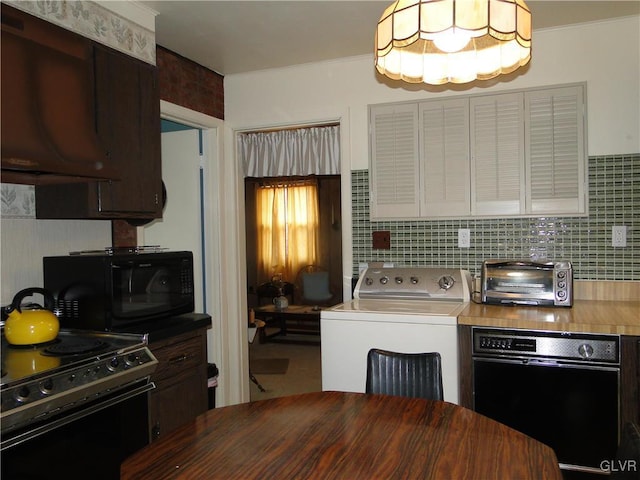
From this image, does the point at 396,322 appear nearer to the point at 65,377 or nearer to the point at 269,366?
the point at 65,377

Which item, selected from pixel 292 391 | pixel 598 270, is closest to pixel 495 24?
pixel 598 270

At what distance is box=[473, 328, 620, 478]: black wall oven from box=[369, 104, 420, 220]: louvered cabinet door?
1075 mm

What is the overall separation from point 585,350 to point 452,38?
5.15 ft

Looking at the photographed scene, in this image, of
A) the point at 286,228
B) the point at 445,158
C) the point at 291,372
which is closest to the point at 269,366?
the point at 291,372

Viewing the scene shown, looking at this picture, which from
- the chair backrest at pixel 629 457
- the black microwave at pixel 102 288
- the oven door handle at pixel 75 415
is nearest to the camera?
the chair backrest at pixel 629 457

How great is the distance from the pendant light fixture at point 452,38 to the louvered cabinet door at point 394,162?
1.35 m

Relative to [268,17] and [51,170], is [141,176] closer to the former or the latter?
[51,170]

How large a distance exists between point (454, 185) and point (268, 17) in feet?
4.86

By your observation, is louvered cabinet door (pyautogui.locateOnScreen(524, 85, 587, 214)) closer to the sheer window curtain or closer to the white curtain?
the white curtain

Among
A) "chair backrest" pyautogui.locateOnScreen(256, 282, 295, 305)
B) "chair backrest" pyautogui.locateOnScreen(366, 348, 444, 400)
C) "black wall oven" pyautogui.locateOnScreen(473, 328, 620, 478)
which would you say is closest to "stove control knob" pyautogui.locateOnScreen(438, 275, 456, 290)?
"black wall oven" pyautogui.locateOnScreen(473, 328, 620, 478)

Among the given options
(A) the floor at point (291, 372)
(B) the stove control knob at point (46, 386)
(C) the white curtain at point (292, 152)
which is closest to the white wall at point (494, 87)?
(C) the white curtain at point (292, 152)

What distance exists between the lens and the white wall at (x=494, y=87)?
112 inches

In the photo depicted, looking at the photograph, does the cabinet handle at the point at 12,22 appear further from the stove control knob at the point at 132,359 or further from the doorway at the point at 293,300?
the doorway at the point at 293,300

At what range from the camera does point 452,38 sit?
5.31 ft
